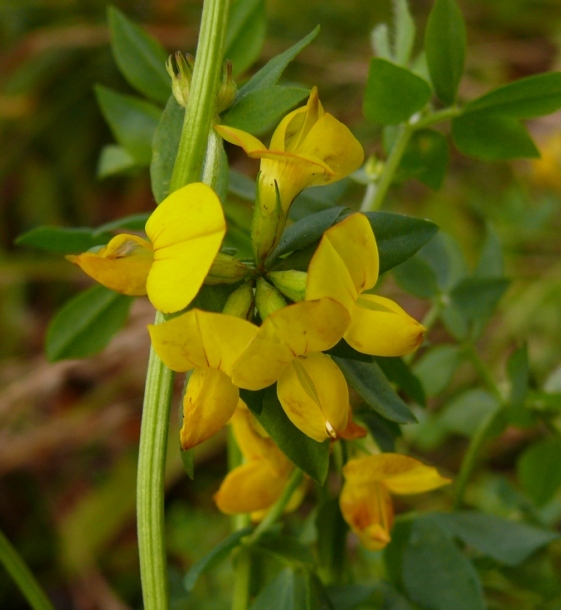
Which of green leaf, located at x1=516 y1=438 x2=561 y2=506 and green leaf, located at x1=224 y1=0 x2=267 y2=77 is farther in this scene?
green leaf, located at x1=516 y1=438 x2=561 y2=506

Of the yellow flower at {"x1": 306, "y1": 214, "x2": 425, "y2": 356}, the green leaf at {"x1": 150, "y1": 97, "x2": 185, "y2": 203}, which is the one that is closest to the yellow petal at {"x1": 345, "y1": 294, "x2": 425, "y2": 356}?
the yellow flower at {"x1": 306, "y1": 214, "x2": 425, "y2": 356}

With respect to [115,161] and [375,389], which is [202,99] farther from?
[115,161]

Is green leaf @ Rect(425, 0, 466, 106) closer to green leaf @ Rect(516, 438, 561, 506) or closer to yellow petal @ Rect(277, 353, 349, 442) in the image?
yellow petal @ Rect(277, 353, 349, 442)

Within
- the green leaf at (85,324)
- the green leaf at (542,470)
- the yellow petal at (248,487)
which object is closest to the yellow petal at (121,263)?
the yellow petal at (248,487)

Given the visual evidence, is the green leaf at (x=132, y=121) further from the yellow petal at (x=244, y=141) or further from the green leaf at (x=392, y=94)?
the yellow petal at (x=244, y=141)

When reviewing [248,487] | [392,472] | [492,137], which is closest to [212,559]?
[248,487]
